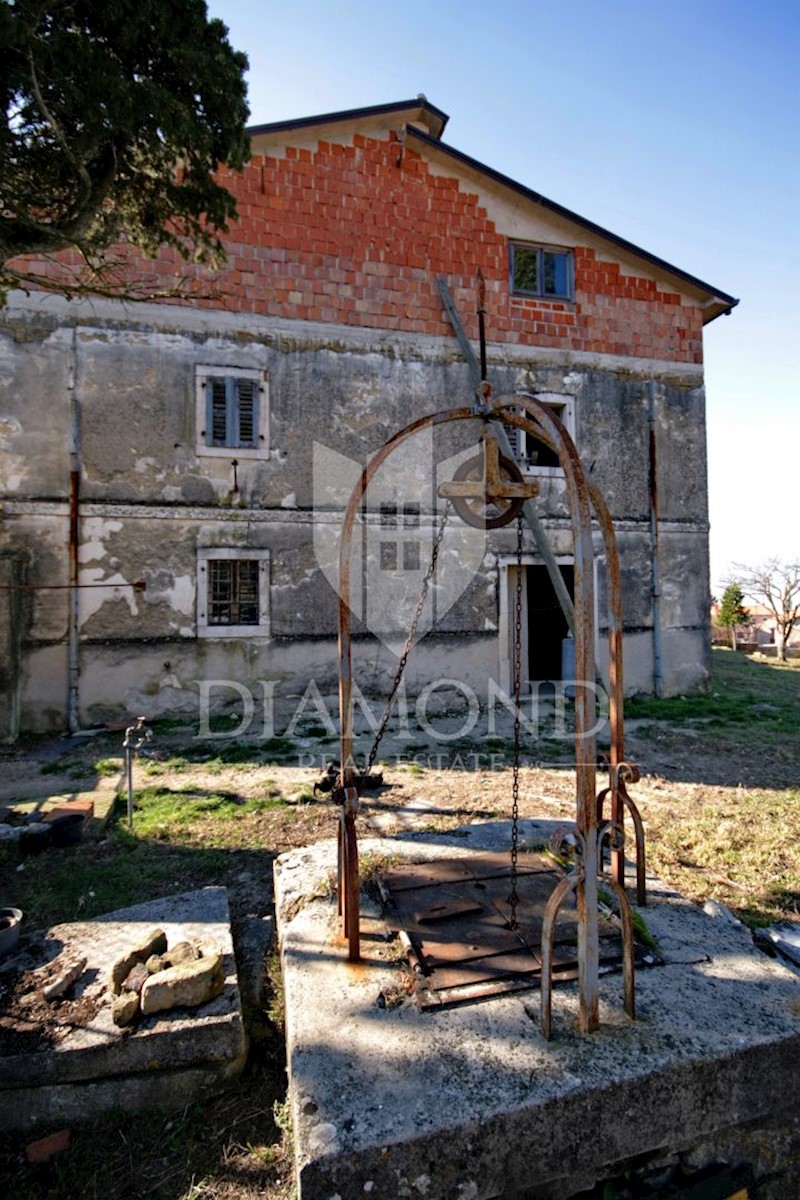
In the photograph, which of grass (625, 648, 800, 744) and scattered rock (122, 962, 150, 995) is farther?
grass (625, 648, 800, 744)

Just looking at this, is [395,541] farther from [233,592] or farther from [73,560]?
[73,560]

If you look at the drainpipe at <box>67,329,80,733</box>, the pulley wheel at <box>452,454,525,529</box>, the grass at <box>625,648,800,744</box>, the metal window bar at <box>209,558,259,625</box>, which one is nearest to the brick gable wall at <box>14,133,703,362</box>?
the drainpipe at <box>67,329,80,733</box>

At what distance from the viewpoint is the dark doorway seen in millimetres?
12891

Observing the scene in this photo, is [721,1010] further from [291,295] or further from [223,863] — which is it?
[291,295]

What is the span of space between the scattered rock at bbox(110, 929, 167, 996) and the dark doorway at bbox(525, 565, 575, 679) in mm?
9980

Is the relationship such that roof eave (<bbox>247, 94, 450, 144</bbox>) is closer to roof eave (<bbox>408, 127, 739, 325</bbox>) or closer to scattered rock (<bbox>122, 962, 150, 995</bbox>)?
roof eave (<bbox>408, 127, 739, 325</bbox>)

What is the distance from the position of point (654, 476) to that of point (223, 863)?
10.3 m

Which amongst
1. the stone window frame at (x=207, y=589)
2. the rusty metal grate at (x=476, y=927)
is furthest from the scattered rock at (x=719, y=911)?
the stone window frame at (x=207, y=589)

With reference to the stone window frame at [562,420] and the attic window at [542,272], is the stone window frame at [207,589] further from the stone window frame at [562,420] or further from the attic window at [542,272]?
the attic window at [542,272]

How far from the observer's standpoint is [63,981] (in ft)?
9.49

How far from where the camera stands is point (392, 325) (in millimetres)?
10750

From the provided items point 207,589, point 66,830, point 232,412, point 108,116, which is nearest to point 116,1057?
point 66,830

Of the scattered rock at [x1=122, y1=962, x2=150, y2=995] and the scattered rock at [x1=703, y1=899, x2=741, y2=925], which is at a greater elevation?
the scattered rock at [x1=122, y1=962, x2=150, y2=995]

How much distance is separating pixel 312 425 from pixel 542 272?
5.24 metres
